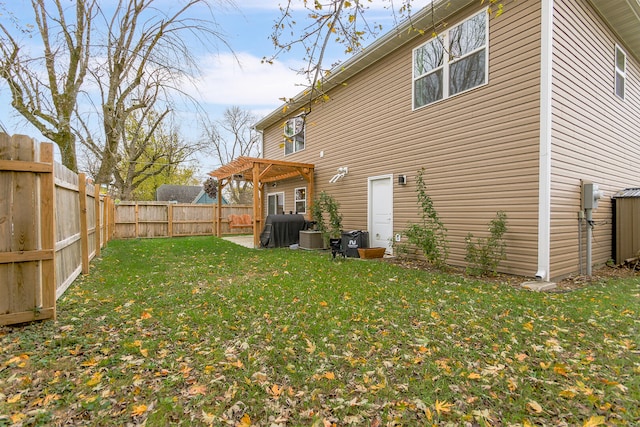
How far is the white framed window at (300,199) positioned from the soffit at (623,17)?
8501mm

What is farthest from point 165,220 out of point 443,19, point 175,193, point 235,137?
point 235,137

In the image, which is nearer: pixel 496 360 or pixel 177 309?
pixel 496 360

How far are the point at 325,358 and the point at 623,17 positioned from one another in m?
8.51

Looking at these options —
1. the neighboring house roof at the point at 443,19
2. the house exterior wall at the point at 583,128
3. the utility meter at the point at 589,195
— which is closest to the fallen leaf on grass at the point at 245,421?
the neighboring house roof at the point at 443,19

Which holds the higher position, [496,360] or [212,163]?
[212,163]

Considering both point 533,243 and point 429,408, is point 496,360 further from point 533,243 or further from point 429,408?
point 533,243

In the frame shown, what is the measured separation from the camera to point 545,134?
494cm

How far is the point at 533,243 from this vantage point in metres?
5.12

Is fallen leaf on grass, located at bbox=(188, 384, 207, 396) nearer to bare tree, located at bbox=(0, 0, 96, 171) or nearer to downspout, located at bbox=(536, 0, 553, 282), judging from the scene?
bare tree, located at bbox=(0, 0, 96, 171)

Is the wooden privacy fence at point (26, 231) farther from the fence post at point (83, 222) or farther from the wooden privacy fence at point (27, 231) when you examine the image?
the fence post at point (83, 222)

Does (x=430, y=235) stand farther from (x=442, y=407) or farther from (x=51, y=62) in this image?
(x=51, y=62)

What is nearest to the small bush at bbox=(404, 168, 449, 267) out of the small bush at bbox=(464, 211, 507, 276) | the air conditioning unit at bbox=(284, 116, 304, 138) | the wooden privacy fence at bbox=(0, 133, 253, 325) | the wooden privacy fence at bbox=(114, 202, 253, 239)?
the small bush at bbox=(464, 211, 507, 276)

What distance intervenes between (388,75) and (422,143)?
2.12 m

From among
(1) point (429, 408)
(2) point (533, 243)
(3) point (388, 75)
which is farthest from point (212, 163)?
(1) point (429, 408)
